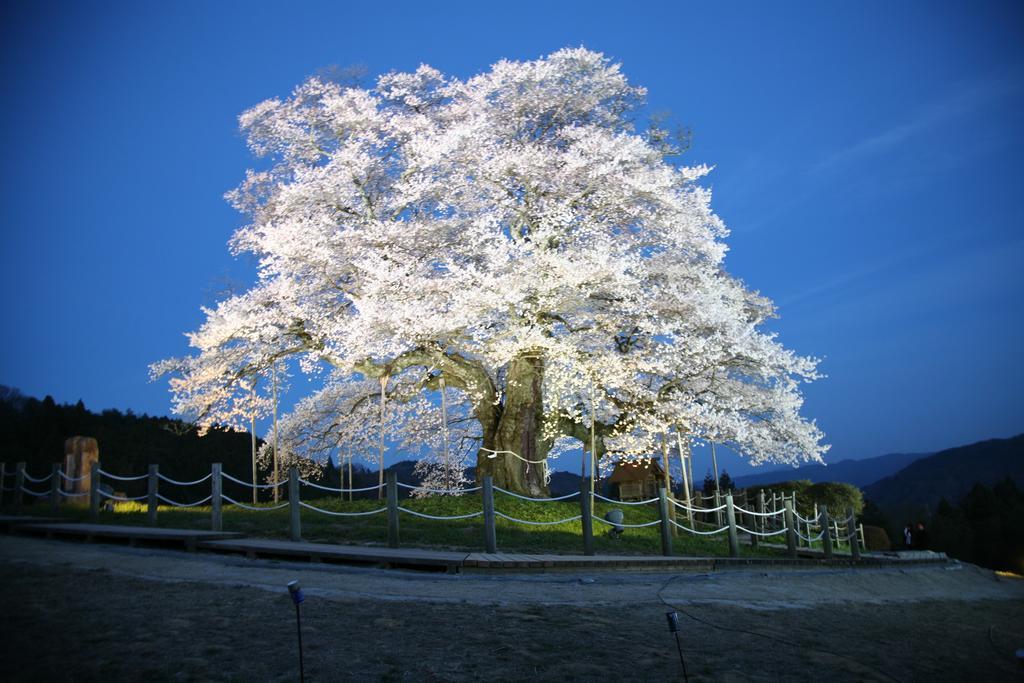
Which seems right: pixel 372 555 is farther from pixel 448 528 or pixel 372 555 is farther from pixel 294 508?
pixel 448 528

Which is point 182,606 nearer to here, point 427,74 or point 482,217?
point 482,217

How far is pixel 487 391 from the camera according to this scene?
2134cm

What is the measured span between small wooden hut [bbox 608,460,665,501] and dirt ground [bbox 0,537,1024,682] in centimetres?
2076

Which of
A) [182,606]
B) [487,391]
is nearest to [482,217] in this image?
[487,391]

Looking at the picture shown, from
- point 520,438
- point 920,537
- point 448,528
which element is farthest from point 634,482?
point 448,528

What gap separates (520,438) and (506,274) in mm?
5257

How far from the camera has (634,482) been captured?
36.2m

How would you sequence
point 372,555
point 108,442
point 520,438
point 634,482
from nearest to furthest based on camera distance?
point 372,555 < point 520,438 < point 634,482 < point 108,442

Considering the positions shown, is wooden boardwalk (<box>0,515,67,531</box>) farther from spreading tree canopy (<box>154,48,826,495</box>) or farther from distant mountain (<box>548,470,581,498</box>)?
distant mountain (<box>548,470,581,498</box>)

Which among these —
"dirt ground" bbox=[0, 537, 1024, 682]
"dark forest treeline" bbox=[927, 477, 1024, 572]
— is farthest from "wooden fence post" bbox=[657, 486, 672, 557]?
"dark forest treeline" bbox=[927, 477, 1024, 572]

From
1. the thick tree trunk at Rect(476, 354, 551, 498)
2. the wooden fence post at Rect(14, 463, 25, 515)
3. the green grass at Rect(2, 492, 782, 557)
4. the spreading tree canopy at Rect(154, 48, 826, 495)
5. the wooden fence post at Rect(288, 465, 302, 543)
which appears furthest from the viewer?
the thick tree trunk at Rect(476, 354, 551, 498)

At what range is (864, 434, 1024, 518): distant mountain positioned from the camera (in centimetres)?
10281

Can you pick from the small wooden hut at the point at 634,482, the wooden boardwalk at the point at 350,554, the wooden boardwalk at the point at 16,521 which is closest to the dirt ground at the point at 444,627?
the wooden boardwalk at the point at 350,554

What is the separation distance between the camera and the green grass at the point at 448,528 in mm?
13477
